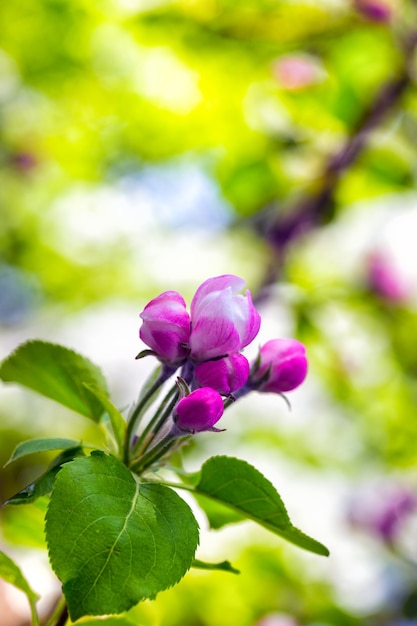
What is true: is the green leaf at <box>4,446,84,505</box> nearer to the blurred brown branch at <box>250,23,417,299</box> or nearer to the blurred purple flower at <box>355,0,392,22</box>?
the blurred brown branch at <box>250,23,417,299</box>

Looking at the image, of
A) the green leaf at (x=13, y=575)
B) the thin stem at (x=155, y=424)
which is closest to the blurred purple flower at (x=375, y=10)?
the thin stem at (x=155, y=424)

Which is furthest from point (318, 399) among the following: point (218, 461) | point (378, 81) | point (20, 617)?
point (218, 461)

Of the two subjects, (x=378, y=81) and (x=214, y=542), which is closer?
(x=378, y=81)

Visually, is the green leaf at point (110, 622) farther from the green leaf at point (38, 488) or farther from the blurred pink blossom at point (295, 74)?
the blurred pink blossom at point (295, 74)

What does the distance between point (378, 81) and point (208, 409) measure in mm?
1528

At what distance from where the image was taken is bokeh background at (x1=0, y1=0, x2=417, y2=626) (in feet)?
5.68

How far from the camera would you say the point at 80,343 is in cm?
282

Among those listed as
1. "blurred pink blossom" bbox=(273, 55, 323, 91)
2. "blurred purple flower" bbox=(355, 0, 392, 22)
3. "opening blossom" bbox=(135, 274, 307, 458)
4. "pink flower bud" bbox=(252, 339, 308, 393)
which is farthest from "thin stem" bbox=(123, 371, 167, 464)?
"blurred purple flower" bbox=(355, 0, 392, 22)

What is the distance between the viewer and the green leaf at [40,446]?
55 cm

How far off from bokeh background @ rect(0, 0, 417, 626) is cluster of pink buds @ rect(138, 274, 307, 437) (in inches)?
30.4

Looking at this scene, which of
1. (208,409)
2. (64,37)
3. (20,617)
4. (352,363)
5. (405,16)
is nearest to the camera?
(208,409)

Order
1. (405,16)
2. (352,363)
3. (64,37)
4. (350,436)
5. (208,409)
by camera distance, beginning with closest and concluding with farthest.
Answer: (208,409) → (405,16) → (64,37) → (352,363) → (350,436)

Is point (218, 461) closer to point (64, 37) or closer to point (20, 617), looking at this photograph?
point (20, 617)

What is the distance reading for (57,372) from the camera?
0.64 metres
